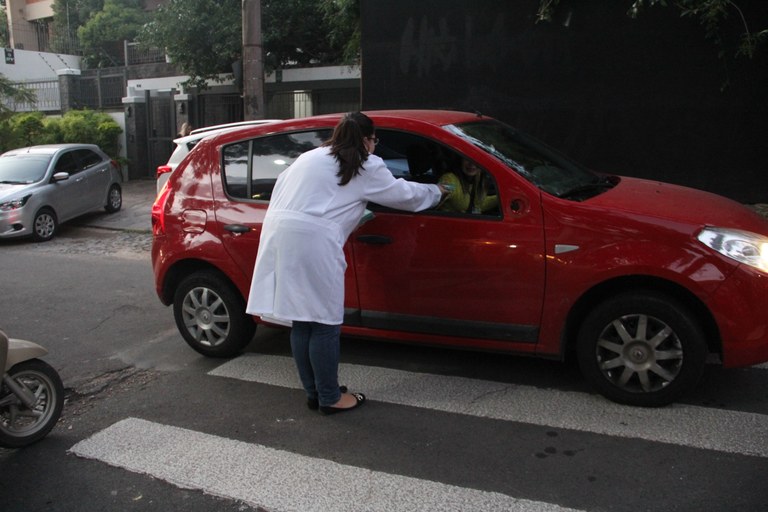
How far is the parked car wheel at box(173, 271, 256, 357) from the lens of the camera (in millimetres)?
5242

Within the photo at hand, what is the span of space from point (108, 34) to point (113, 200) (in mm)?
17265

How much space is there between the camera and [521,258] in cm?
420

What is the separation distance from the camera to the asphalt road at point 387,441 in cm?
335

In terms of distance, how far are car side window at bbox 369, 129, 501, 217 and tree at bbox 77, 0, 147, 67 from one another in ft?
87.2

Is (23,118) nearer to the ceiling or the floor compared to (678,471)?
nearer to the ceiling

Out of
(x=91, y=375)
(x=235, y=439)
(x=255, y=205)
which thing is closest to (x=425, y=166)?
(x=255, y=205)

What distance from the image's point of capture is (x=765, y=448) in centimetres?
364

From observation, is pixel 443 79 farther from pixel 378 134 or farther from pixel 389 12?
pixel 378 134

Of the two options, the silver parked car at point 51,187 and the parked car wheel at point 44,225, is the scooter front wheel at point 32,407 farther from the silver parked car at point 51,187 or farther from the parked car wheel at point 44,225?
the parked car wheel at point 44,225

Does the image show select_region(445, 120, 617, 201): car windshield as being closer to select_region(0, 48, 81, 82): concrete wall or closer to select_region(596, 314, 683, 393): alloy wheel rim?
select_region(596, 314, 683, 393): alloy wheel rim

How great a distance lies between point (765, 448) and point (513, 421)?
1321 mm

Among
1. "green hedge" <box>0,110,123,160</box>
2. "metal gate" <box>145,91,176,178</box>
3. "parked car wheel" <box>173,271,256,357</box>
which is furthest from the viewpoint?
"metal gate" <box>145,91,176,178</box>

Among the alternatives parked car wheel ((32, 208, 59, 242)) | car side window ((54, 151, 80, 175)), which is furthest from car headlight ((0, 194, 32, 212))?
car side window ((54, 151, 80, 175))

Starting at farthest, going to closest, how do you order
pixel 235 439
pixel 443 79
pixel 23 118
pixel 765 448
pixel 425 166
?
pixel 23 118 < pixel 443 79 < pixel 425 166 < pixel 235 439 < pixel 765 448
